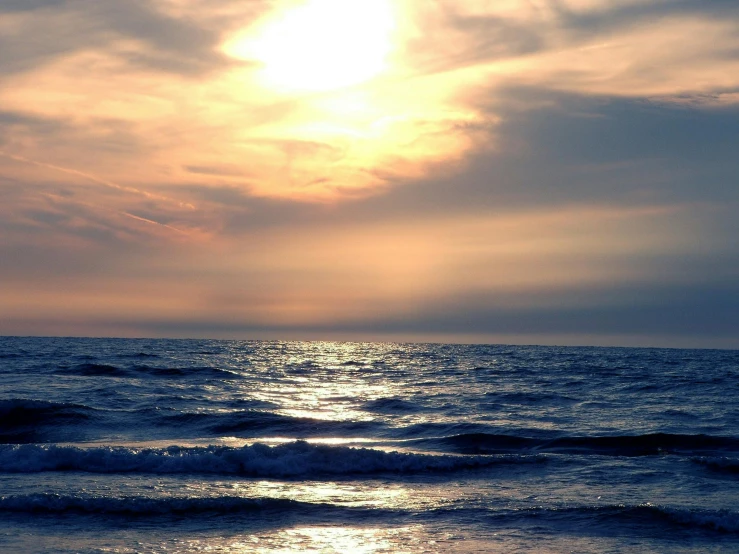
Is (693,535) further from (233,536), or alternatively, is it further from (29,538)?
(29,538)

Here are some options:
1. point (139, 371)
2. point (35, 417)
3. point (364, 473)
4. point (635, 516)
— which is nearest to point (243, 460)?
point (364, 473)

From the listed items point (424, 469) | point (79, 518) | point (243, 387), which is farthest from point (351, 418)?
point (79, 518)

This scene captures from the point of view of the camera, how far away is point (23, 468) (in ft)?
61.0

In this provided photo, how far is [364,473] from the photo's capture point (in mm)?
19734

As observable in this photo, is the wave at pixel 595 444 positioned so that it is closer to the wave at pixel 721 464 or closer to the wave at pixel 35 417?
the wave at pixel 721 464

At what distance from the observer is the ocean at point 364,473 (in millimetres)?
13070

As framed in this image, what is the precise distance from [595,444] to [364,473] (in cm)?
999

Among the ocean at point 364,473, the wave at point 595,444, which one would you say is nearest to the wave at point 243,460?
the ocean at point 364,473

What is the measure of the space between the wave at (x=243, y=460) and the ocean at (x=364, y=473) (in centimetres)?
6

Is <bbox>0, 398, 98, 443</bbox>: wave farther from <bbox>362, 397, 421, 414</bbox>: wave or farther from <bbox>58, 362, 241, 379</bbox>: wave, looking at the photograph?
<bbox>58, 362, 241, 379</bbox>: wave

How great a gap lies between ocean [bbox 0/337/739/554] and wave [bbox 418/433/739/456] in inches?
4.3

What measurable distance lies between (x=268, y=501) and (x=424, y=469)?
19.6ft

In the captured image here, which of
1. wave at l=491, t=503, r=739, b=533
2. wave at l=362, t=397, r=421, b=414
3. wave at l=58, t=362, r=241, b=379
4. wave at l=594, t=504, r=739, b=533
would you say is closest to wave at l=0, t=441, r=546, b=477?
wave at l=491, t=503, r=739, b=533

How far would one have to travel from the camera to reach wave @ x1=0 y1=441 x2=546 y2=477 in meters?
19.0
